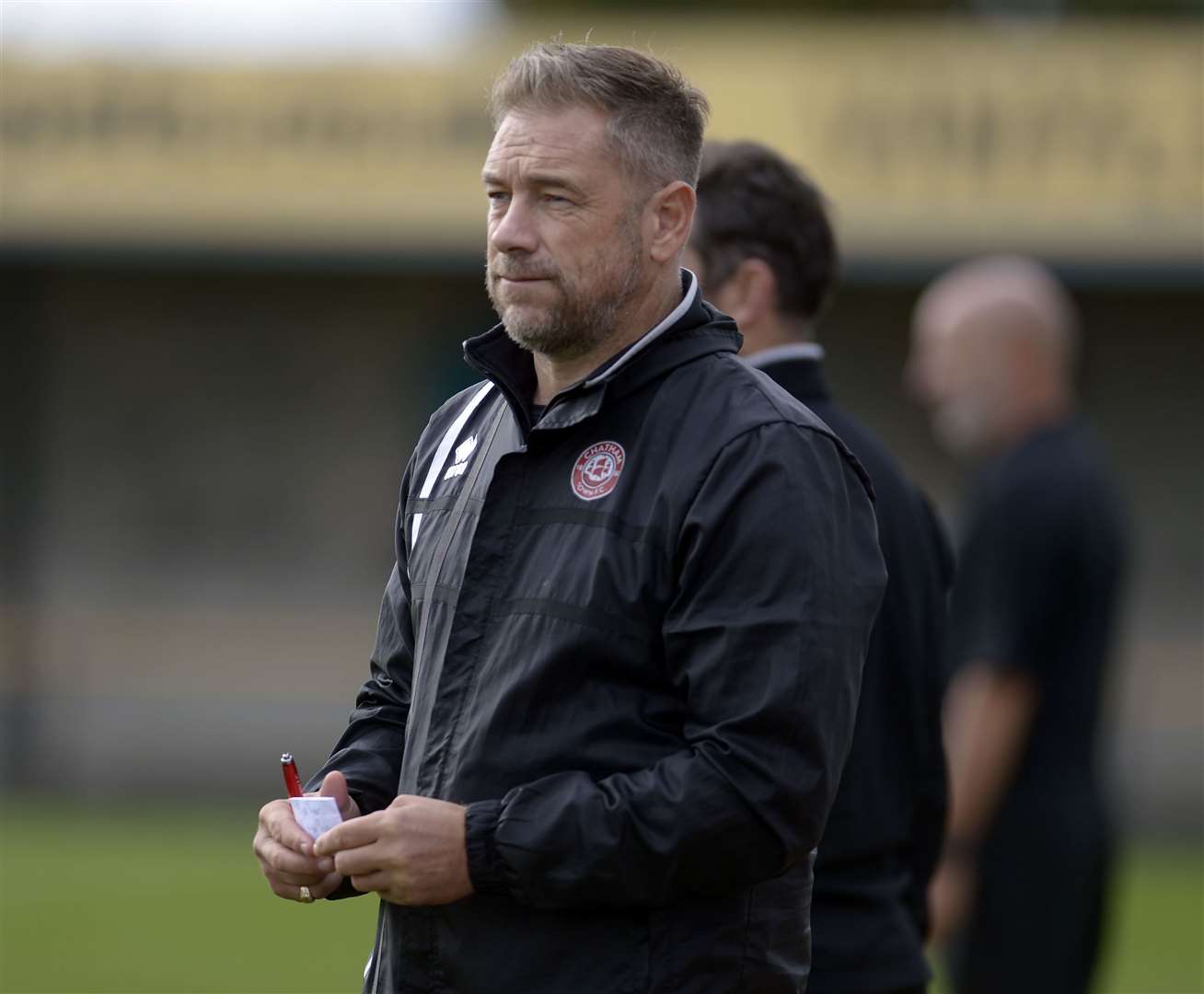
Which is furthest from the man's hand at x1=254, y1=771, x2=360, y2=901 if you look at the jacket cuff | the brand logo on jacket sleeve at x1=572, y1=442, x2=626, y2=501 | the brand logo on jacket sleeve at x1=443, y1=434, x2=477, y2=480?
the brand logo on jacket sleeve at x1=572, y1=442, x2=626, y2=501

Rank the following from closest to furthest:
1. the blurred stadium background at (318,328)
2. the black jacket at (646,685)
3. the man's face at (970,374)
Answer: the black jacket at (646,685)
the man's face at (970,374)
the blurred stadium background at (318,328)

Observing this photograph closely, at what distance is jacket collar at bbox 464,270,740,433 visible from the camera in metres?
2.89

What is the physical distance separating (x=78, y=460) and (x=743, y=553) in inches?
547

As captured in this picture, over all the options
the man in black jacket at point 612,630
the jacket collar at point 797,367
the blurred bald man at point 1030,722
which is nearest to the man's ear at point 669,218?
the man in black jacket at point 612,630

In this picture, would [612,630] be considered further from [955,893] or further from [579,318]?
[955,893]

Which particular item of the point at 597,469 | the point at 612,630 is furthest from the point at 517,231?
the point at 612,630

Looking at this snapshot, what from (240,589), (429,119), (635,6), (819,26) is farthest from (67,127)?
(635,6)

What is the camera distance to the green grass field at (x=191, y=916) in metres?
9.15

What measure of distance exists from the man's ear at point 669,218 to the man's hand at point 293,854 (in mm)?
937

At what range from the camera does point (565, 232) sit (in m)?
2.90

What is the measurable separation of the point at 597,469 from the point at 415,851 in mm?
590

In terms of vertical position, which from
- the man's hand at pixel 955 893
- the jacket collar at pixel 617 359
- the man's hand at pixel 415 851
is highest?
the jacket collar at pixel 617 359

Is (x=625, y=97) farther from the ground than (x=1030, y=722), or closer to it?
farther from the ground

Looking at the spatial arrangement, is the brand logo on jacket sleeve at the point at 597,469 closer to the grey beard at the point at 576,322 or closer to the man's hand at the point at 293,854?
the grey beard at the point at 576,322
